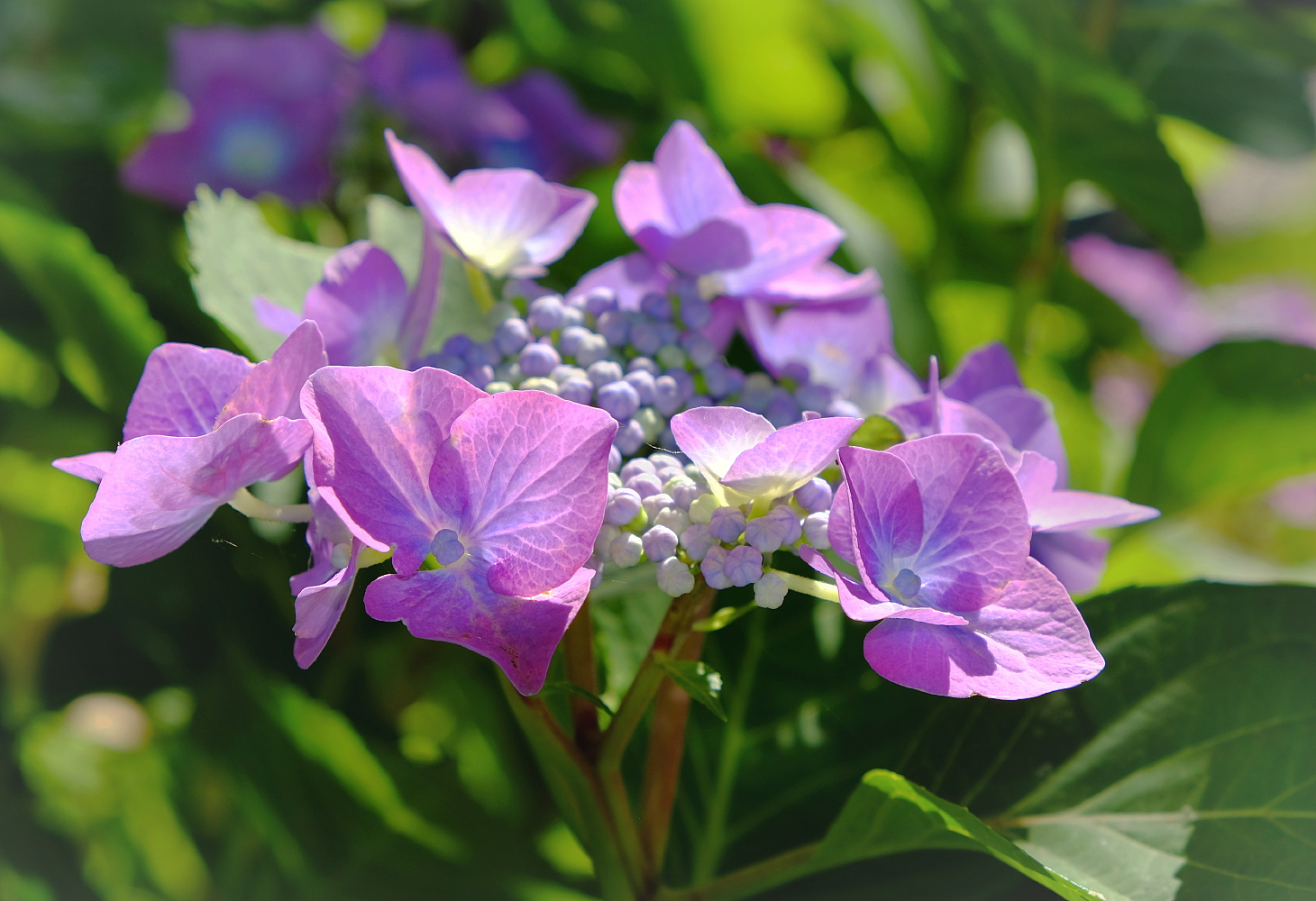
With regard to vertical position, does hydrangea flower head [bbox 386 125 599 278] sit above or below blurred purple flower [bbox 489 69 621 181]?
above

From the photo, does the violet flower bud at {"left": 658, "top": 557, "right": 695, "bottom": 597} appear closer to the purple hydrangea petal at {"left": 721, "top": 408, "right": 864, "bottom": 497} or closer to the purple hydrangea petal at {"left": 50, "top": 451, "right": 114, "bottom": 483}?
the purple hydrangea petal at {"left": 721, "top": 408, "right": 864, "bottom": 497}

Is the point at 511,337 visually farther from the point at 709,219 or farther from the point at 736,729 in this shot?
the point at 736,729

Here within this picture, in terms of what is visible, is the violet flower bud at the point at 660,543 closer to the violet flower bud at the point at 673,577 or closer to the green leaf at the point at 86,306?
the violet flower bud at the point at 673,577

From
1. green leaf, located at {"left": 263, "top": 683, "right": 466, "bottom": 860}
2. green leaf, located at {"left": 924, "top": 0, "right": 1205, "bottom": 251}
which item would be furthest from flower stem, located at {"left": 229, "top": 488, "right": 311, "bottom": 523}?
green leaf, located at {"left": 924, "top": 0, "right": 1205, "bottom": 251}

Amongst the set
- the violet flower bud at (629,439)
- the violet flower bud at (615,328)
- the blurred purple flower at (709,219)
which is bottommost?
the violet flower bud at (629,439)

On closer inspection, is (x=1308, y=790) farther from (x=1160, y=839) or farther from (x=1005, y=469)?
(x=1005, y=469)

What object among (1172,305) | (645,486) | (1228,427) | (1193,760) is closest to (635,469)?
(645,486)

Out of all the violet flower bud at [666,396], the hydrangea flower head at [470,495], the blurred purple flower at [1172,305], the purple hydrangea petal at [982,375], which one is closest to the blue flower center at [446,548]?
the hydrangea flower head at [470,495]
